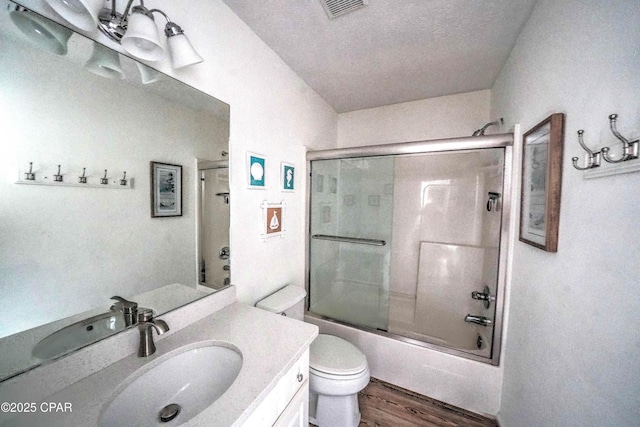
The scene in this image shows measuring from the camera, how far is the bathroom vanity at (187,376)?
54cm

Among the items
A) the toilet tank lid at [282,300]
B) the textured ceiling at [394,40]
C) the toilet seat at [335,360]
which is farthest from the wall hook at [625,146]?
the toilet tank lid at [282,300]

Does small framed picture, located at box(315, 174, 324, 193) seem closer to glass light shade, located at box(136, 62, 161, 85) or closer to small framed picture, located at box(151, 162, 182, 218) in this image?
small framed picture, located at box(151, 162, 182, 218)

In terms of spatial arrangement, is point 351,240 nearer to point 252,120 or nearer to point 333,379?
point 333,379

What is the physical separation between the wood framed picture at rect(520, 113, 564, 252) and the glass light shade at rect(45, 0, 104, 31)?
1.59m

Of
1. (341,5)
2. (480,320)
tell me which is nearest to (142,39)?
(341,5)

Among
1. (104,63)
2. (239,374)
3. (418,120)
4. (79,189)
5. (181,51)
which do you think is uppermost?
(418,120)

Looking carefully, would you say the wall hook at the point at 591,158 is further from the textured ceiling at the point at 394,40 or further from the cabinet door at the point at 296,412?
the cabinet door at the point at 296,412

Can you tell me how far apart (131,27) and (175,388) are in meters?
1.21

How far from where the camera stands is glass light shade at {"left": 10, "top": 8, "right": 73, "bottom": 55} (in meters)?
0.57

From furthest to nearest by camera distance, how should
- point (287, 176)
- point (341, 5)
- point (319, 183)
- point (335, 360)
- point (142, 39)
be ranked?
point (319, 183) < point (287, 176) < point (335, 360) < point (341, 5) < point (142, 39)

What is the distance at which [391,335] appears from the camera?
162 centimetres

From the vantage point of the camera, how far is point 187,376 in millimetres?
788

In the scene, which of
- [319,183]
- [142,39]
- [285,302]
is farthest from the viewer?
[319,183]

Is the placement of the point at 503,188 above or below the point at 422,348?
above
